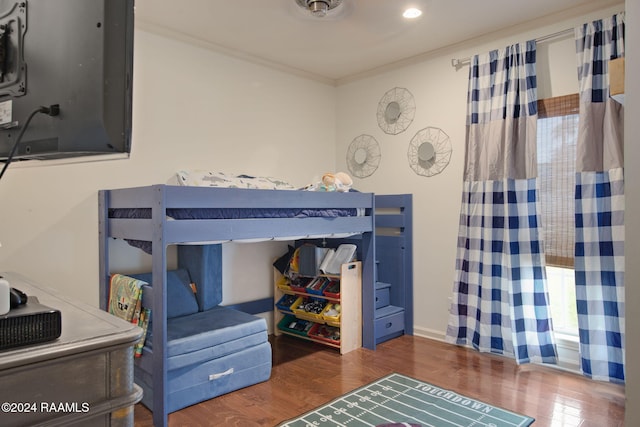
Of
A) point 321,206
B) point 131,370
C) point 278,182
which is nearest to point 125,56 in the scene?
point 131,370

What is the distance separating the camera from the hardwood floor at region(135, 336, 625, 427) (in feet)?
7.11

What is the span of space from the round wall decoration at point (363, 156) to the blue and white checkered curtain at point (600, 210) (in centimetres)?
165

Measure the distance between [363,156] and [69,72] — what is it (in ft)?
10.8

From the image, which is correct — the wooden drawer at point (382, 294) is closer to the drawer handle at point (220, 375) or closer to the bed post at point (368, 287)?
the bed post at point (368, 287)

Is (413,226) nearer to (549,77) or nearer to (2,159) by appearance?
(549,77)

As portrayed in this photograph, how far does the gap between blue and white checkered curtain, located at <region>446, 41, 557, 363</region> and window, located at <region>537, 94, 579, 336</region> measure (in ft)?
0.28

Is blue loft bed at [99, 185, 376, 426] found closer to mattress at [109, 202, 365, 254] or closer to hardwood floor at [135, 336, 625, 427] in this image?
mattress at [109, 202, 365, 254]

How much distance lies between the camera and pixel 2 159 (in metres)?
0.90

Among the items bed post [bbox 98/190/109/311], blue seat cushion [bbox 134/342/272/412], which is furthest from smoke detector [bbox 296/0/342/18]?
blue seat cushion [bbox 134/342/272/412]

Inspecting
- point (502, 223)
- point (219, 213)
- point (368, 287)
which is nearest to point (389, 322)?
point (368, 287)

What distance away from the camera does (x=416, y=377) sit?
2.65 m

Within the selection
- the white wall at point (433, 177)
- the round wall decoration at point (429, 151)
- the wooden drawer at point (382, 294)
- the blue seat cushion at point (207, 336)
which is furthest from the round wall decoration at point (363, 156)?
the blue seat cushion at point (207, 336)

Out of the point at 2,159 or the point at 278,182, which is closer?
the point at 2,159

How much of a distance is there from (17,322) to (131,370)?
22 cm
